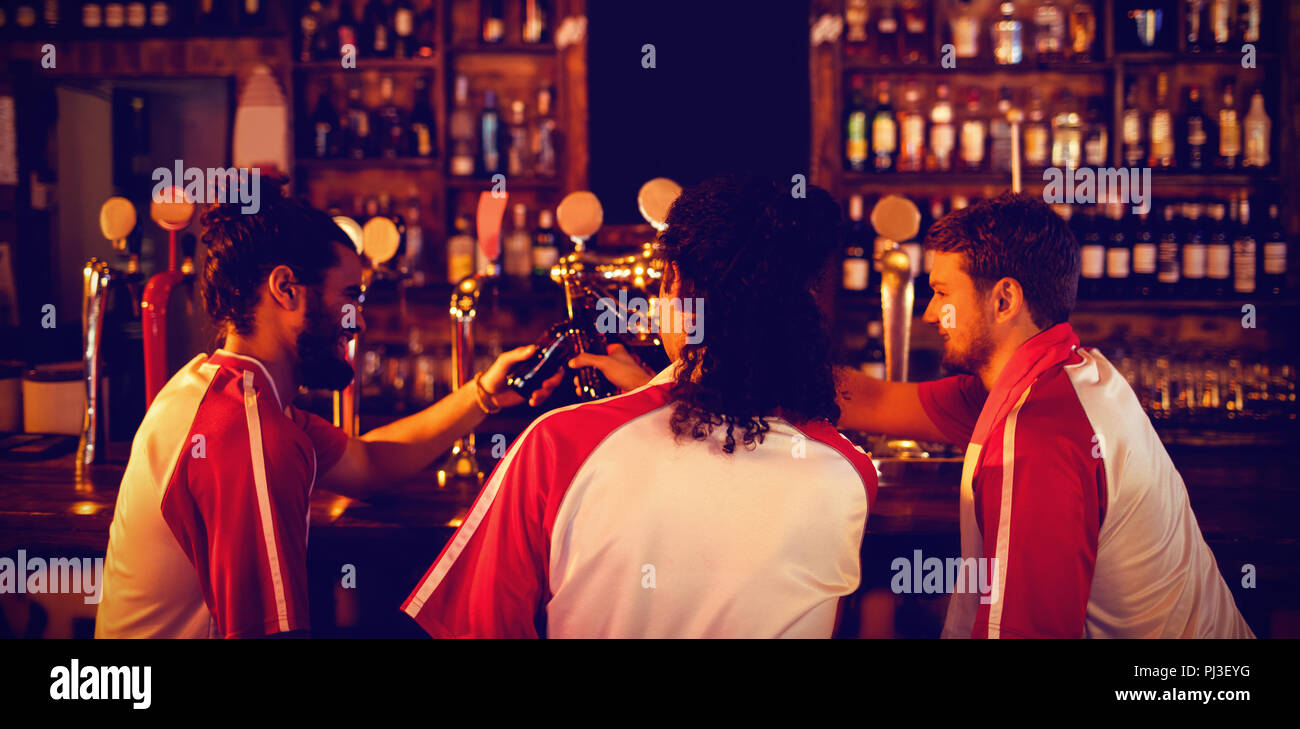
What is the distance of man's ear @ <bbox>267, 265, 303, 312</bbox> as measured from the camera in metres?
1.57

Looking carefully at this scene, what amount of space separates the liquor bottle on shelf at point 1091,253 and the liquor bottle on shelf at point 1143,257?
0.12 metres

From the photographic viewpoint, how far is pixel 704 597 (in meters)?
1.15

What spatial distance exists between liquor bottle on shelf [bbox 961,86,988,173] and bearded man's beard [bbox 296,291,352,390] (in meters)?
3.04

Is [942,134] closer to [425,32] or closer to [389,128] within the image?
[425,32]

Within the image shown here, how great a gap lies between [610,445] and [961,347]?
2.27ft

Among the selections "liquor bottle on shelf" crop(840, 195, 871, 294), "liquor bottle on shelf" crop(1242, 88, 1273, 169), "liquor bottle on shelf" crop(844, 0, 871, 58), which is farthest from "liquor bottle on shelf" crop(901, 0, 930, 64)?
"liquor bottle on shelf" crop(1242, 88, 1273, 169)

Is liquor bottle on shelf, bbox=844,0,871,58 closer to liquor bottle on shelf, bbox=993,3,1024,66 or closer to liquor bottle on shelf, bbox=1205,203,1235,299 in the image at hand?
liquor bottle on shelf, bbox=993,3,1024,66

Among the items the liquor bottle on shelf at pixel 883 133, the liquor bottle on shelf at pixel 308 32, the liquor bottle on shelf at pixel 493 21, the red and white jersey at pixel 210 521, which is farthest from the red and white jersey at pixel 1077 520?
the liquor bottle on shelf at pixel 308 32

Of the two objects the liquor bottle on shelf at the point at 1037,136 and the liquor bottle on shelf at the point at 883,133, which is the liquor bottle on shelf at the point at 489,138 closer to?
the liquor bottle on shelf at the point at 883,133

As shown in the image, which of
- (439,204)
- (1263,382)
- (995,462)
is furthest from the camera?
(439,204)

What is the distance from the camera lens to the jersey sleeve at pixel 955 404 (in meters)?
1.76
